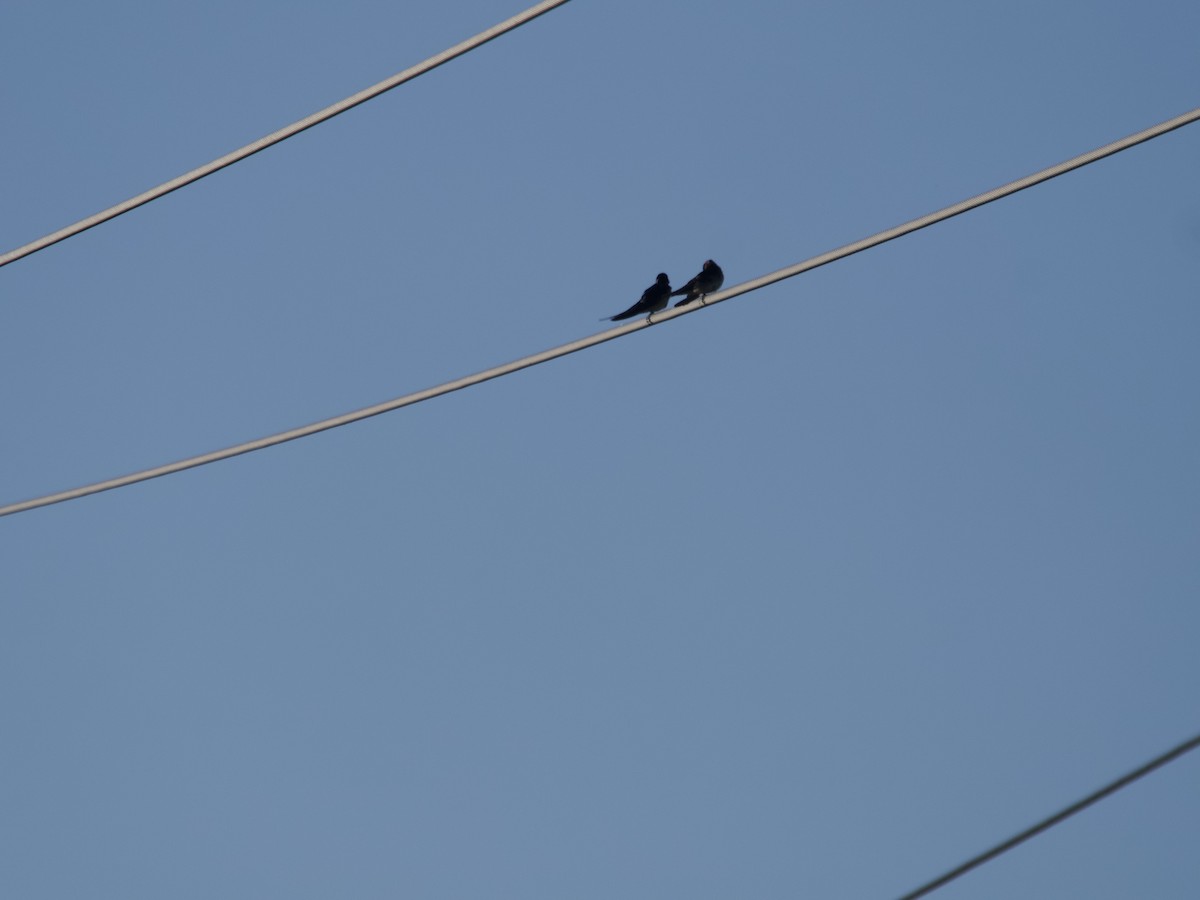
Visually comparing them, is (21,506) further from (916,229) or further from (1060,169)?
(1060,169)

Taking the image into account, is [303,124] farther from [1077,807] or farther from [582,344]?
[1077,807]

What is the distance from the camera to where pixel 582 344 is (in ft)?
21.4

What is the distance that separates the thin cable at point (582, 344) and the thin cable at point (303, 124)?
102cm

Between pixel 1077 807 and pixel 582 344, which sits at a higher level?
pixel 582 344

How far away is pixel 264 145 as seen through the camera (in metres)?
6.02

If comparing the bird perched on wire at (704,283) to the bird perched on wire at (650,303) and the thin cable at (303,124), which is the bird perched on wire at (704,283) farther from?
the thin cable at (303,124)

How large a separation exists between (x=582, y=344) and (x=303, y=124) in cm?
132

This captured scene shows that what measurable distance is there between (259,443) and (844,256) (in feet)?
7.93

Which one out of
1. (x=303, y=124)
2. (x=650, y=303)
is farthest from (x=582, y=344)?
(x=650, y=303)

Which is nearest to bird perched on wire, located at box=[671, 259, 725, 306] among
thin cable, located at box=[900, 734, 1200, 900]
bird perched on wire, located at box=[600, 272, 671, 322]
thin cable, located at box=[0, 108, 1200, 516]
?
bird perched on wire, located at box=[600, 272, 671, 322]

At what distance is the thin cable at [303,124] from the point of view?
558cm

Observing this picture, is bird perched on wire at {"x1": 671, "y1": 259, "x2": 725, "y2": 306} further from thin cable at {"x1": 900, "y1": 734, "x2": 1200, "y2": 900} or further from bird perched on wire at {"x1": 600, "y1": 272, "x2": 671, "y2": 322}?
thin cable at {"x1": 900, "y1": 734, "x2": 1200, "y2": 900}

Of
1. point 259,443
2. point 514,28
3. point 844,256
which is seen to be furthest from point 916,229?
point 259,443

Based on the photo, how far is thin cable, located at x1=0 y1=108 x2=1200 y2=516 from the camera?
5.39 m
